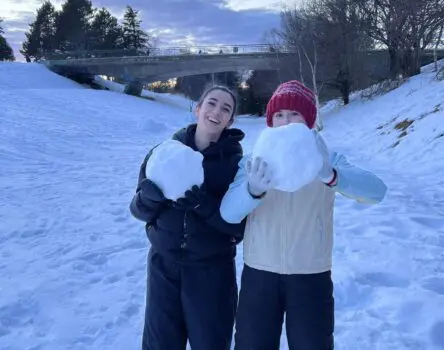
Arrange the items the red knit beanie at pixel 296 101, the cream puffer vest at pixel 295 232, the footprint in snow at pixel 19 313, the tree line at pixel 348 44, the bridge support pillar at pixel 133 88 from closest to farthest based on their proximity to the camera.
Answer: the cream puffer vest at pixel 295 232
the red knit beanie at pixel 296 101
the footprint in snow at pixel 19 313
the tree line at pixel 348 44
the bridge support pillar at pixel 133 88

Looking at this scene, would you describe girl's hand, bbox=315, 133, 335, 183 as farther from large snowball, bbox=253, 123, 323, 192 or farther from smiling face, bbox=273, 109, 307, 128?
smiling face, bbox=273, 109, 307, 128

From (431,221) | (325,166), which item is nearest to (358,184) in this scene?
(325,166)

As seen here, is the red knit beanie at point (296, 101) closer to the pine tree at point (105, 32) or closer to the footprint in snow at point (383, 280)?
the footprint in snow at point (383, 280)

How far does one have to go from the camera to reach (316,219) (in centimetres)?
233

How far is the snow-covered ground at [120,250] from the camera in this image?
11.4 feet

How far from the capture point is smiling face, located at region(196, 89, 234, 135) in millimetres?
2545

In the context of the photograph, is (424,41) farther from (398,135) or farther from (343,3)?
(398,135)

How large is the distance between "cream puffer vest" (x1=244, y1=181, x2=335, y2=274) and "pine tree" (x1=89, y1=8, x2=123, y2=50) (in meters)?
59.5

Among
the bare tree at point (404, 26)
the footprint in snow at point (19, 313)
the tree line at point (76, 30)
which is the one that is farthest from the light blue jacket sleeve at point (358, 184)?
the tree line at point (76, 30)

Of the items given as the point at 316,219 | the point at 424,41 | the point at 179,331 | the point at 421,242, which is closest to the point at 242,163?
the point at 316,219

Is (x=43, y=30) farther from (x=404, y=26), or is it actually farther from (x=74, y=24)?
(x=404, y=26)

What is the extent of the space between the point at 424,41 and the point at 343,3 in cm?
550

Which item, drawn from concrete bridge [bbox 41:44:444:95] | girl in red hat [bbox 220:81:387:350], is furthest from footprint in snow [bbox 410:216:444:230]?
concrete bridge [bbox 41:44:444:95]

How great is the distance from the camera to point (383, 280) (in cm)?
413
